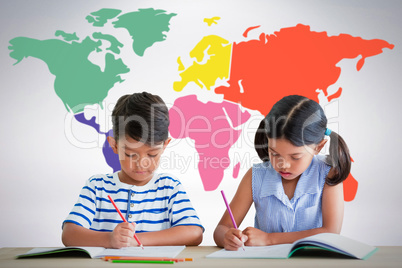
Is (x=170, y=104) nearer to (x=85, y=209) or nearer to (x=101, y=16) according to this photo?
(x=101, y=16)

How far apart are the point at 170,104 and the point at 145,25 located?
0.59 metres

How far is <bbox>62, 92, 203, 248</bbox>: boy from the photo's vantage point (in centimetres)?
127

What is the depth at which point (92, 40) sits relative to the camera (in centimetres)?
310

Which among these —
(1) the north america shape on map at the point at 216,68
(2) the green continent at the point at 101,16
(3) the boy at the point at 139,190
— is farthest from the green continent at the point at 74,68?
(3) the boy at the point at 139,190

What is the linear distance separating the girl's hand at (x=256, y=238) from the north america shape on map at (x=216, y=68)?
188cm

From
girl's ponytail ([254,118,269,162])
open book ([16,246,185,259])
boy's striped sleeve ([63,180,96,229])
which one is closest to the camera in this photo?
open book ([16,246,185,259])

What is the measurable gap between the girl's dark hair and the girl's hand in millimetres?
276

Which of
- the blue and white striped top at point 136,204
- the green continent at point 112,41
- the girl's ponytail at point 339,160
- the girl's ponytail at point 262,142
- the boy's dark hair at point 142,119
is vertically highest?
the green continent at point 112,41

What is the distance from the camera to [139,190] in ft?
4.41

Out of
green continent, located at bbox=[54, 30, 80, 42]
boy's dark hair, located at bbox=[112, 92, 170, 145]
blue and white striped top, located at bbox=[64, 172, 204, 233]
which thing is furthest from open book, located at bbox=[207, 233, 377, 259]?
green continent, located at bbox=[54, 30, 80, 42]

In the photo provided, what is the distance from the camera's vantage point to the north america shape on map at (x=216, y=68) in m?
3.06

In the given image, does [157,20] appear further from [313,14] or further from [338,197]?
Result: [338,197]

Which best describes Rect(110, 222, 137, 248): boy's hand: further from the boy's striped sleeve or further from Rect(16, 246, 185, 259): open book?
the boy's striped sleeve

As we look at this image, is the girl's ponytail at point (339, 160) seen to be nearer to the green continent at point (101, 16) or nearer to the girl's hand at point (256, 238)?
→ the girl's hand at point (256, 238)
